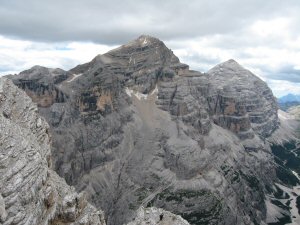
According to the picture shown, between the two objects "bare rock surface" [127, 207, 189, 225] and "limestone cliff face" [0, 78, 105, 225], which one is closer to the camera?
"limestone cliff face" [0, 78, 105, 225]

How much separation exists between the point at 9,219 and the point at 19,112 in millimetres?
36977

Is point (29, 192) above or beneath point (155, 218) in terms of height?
above

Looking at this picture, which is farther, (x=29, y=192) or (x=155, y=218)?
(x=155, y=218)

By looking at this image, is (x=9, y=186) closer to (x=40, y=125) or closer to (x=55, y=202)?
(x=55, y=202)

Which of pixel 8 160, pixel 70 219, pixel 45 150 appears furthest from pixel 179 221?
pixel 45 150

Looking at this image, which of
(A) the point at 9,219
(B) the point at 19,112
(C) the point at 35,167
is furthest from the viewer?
(B) the point at 19,112

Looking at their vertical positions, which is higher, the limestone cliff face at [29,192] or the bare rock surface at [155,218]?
the limestone cliff face at [29,192]

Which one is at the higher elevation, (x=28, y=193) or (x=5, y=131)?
(x=5, y=131)

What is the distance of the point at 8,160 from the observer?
204 ft

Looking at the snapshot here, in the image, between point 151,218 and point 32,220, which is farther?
point 151,218

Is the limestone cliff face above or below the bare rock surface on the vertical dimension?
above

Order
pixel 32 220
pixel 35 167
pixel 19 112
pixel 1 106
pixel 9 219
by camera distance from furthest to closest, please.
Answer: pixel 19 112, pixel 1 106, pixel 35 167, pixel 32 220, pixel 9 219

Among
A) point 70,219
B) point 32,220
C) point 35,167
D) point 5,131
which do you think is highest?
point 5,131

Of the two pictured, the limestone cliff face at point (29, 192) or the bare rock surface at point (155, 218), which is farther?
the bare rock surface at point (155, 218)
